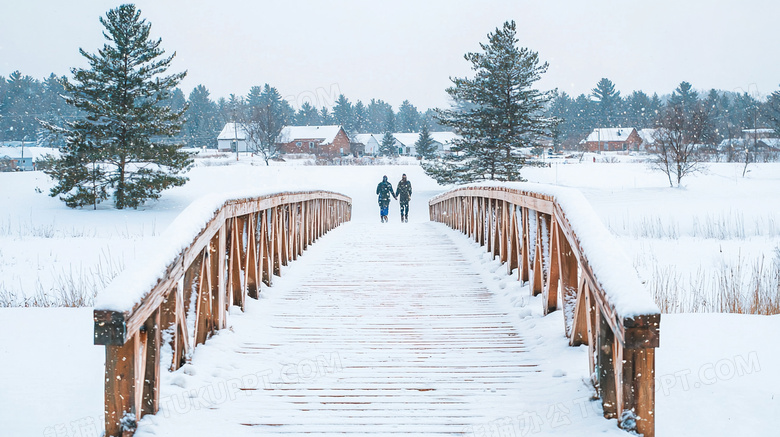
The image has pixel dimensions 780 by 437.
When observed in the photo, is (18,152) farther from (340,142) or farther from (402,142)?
(402,142)

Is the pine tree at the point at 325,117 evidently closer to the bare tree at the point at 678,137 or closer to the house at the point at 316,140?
the house at the point at 316,140

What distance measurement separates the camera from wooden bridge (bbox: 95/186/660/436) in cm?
282

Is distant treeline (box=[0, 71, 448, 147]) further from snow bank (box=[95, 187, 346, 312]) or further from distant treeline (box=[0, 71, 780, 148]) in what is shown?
snow bank (box=[95, 187, 346, 312])

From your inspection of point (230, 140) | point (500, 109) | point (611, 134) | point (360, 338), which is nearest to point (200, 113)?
point (230, 140)

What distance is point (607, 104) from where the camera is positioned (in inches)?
3743

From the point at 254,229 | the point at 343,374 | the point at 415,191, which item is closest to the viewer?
the point at 343,374

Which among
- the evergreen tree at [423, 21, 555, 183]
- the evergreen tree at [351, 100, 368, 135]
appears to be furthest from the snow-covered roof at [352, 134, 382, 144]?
the evergreen tree at [423, 21, 555, 183]

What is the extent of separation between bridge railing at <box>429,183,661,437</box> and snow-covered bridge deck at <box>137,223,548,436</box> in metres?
0.44

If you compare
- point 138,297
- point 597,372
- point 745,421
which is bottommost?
point 745,421

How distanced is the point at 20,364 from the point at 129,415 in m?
1.86

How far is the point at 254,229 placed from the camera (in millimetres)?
6023

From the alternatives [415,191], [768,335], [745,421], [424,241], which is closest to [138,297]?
[745,421]

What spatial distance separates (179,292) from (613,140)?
89.6 meters

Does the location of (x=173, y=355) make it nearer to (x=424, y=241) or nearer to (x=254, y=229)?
(x=254, y=229)
